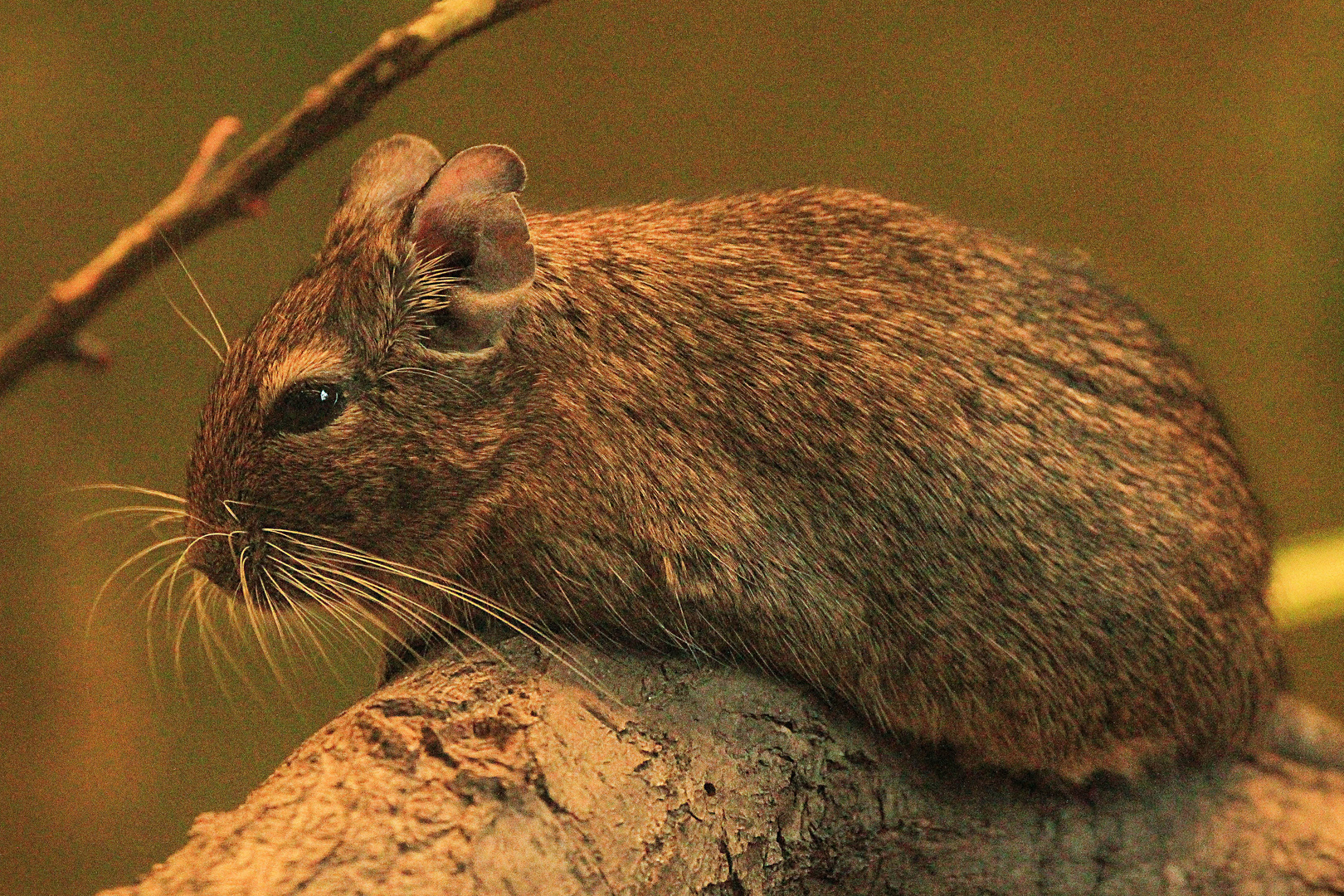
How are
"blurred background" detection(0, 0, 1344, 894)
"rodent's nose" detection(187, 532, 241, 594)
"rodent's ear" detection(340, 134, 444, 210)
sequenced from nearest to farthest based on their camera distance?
"rodent's nose" detection(187, 532, 241, 594), "rodent's ear" detection(340, 134, 444, 210), "blurred background" detection(0, 0, 1344, 894)

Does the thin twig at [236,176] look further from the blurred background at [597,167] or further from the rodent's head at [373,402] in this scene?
the blurred background at [597,167]

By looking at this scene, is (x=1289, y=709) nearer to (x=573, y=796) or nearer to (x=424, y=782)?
(x=573, y=796)

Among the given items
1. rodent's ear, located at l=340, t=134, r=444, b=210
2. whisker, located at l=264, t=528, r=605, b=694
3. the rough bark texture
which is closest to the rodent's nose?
whisker, located at l=264, t=528, r=605, b=694

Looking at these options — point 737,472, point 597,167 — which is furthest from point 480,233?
point 597,167

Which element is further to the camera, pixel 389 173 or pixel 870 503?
pixel 389 173

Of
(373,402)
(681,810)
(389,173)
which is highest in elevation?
(389,173)

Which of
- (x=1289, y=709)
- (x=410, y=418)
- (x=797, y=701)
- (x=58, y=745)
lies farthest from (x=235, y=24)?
(x=1289, y=709)

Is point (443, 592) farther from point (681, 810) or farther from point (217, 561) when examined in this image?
→ point (681, 810)

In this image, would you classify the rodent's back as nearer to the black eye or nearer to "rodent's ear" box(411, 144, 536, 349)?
"rodent's ear" box(411, 144, 536, 349)
